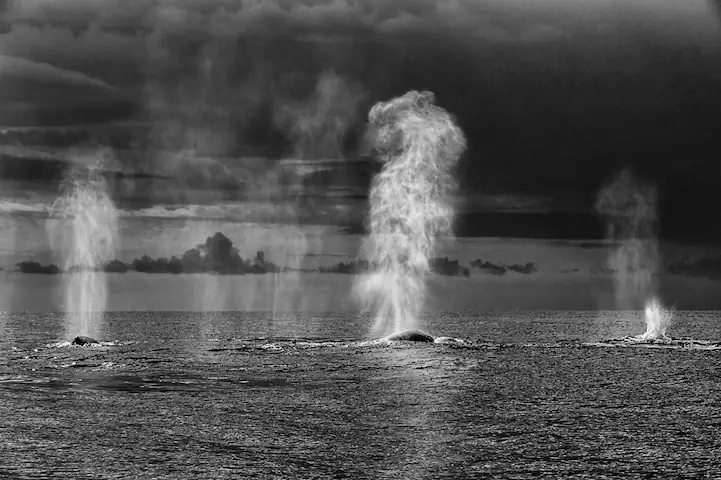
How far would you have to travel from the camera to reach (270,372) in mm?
83938

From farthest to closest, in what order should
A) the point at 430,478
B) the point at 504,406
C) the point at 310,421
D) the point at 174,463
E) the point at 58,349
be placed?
the point at 58,349 → the point at 504,406 → the point at 310,421 → the point at 174,463 → the point at 430,478

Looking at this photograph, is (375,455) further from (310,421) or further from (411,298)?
(411,298)

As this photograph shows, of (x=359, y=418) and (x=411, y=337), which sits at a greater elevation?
(x=411, y=337)

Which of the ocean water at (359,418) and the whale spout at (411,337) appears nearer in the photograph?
the ocean water at (359,418)

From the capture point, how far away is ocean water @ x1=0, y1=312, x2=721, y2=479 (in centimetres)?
3822

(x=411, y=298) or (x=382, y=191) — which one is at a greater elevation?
(x=382, y=191)

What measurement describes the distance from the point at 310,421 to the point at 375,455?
39.1 ft

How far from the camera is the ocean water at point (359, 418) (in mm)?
38219

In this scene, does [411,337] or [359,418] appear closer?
[359,418]

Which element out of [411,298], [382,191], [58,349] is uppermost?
[382,191]

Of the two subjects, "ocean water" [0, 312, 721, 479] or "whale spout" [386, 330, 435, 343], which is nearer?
"ocean water" [0, 312, 721, 479]

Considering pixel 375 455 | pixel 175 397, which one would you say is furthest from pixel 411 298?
pixel 375 455

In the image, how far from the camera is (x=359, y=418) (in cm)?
5331

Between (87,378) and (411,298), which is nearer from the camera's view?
(87,378)
